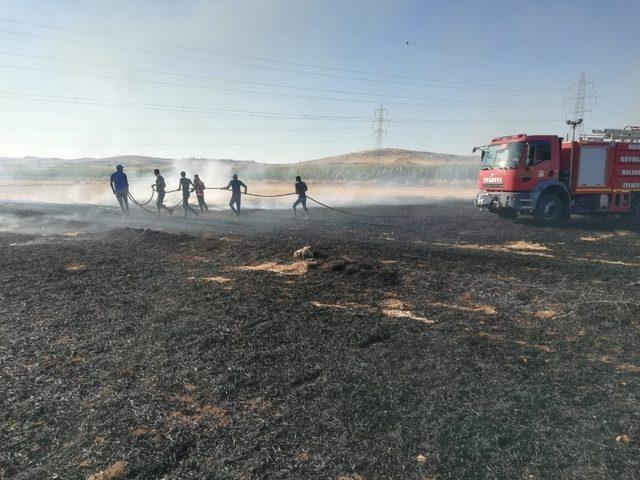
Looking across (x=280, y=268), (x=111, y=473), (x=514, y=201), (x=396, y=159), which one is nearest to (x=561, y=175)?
(x=514, y=201)

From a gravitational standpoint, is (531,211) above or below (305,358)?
above

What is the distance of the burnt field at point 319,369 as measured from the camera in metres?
3.04

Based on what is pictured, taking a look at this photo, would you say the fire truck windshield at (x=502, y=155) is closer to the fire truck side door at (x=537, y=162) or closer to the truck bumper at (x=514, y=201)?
the fire truck side door at (x=537, y=162)

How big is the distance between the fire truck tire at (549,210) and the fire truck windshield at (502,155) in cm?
176

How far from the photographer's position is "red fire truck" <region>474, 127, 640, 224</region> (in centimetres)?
1514

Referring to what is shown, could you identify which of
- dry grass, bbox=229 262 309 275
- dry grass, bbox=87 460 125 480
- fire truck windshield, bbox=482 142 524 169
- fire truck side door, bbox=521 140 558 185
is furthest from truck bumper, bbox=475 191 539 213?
dry grass, bbox=87 460 125 480

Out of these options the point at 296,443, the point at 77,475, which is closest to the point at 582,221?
the point at 296,443

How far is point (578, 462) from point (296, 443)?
1999 millimetres

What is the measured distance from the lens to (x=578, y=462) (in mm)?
2953

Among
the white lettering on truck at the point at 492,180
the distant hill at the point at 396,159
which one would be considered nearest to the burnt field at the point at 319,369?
the white lettering on truck at the point at 492,180

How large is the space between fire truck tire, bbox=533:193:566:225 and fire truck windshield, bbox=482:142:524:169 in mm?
1758

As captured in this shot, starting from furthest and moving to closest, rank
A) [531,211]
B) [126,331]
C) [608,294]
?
[531,211], [608,294], [126,331]

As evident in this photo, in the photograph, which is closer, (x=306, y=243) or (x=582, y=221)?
(x=306, y=243)

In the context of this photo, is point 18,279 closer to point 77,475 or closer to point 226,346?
point 226,346
